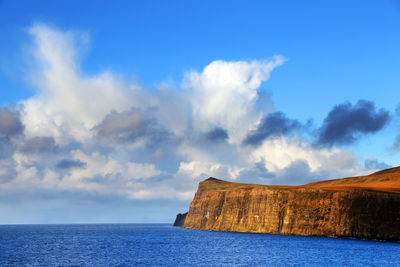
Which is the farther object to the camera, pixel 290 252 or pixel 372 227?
pixel 372 227

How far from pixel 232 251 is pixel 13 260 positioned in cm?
4567

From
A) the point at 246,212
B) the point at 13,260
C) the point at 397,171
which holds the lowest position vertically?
the point at 13,260

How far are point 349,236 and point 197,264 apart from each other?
71.5 metres

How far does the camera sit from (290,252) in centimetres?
8962

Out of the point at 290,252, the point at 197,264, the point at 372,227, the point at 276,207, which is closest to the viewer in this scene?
the point at 197,264

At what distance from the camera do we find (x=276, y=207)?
5955 inches

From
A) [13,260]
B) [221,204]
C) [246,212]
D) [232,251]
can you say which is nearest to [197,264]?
[232,251]

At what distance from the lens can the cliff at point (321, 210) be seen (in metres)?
121

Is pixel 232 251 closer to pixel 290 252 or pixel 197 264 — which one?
pixel 290 252

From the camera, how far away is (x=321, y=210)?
442ft

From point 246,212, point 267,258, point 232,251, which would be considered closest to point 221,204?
point 246,212

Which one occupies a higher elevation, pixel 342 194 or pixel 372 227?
pixel 342 194

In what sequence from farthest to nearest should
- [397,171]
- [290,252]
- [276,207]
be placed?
[397,171]
[276,207]
[290,252]

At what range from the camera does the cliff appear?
12138cm
